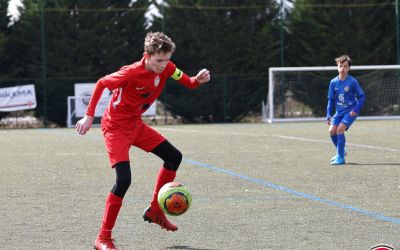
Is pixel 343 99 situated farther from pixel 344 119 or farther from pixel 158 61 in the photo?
pixel 158 61

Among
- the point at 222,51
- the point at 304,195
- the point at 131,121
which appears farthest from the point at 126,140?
the point at 222,51

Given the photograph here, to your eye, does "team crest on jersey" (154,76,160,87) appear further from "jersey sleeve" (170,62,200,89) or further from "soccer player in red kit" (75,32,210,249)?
"jersey sleeve" (170,62,200,89)

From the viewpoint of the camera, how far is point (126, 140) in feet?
22.7

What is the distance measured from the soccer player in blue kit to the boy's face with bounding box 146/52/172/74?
24.0 feet

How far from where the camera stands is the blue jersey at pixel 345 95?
547 inches

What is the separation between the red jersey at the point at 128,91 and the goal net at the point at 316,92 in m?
22.7

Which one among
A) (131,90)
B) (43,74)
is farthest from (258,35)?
(131,90)

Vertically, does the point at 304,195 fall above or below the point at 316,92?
above

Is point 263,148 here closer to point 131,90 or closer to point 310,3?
point 131,90

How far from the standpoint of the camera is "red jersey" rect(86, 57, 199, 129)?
680 cm

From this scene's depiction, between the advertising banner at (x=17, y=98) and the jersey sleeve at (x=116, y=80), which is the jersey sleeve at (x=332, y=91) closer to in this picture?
the jersey sleeve at (x=116, y=80)

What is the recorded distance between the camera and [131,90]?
22.8 feet

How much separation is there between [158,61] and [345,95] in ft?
25.6

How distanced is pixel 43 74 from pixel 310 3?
34.1 feet
